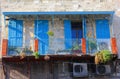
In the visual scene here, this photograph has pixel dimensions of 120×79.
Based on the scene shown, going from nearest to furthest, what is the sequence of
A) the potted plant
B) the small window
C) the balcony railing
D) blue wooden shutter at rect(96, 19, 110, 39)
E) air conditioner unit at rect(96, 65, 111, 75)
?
the potted plant
the balcony railing
air conditioner unit at rect(96, 65, 111, 75)
blue wooden shutter at rect(96, 19, 110, 39)
the small window

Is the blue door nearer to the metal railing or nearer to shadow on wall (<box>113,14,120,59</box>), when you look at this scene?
the metal railing

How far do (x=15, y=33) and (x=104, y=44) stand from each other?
5165 millimetres

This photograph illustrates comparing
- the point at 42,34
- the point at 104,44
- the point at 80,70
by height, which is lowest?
the point at 80,70

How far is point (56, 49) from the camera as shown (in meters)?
19.8

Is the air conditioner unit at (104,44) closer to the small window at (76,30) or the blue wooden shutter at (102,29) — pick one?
the blue wooden shutter at (102,29)

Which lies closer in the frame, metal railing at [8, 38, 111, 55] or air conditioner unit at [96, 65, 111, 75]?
metal railing at [8, 38, 111, 55]

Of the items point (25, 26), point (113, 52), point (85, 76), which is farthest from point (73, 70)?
point (25, 26)

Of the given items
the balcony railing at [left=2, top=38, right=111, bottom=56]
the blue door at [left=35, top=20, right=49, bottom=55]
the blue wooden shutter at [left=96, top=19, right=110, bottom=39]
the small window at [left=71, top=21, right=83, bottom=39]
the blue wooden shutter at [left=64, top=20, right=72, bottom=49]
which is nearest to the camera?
the balcony railing at [left=2, top=38, right=111, bottom=56]

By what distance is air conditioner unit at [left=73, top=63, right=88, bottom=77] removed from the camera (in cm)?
1953

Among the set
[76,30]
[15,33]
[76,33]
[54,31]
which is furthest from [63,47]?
[15,33]

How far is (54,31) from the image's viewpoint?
68.2 feet

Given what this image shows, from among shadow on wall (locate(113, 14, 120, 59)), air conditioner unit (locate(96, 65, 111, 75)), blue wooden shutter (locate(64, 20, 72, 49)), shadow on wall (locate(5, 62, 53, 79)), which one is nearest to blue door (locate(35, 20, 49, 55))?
shadow on wall (locate(5, 62, 53, 79))

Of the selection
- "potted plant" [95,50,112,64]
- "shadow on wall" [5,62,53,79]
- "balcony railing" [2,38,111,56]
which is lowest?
"shadow on wall" [5,62,53,79]

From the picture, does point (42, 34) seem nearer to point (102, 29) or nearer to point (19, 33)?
point (19, 33)
